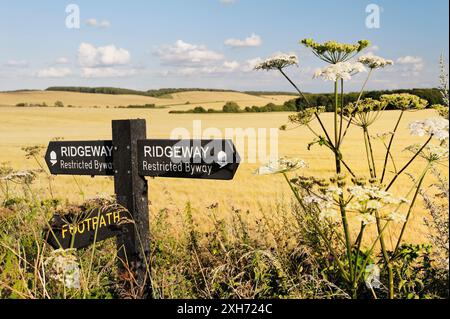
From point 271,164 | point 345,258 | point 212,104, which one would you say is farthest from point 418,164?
point 212,104

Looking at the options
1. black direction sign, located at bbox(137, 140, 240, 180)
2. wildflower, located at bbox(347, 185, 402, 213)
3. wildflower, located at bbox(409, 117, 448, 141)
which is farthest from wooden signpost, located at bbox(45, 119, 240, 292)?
wildflower, located at bbox(409, 117, 448, 141)

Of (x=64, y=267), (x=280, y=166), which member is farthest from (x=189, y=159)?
(x=64, y=267)

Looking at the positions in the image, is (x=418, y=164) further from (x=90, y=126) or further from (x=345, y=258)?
(x=90, y=126)

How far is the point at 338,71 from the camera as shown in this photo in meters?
2.86

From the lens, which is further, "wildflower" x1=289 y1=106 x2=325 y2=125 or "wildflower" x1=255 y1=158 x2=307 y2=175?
"wildflower" x1=289 y1=106 x2=325 y2=125

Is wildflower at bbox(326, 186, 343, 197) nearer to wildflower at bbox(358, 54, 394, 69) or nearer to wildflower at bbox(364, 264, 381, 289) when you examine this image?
wildflower at bbox(364, 264, 381, 289)

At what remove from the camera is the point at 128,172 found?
12.3 feet

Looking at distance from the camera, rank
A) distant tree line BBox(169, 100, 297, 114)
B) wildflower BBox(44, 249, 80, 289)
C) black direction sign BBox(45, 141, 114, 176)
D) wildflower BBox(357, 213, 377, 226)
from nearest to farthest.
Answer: wildflower BBox(357, 213, 377, 226) → wildflower BBox(44, 249, 80, 289) → black direction sign BBox(45, 141, 114, 176) → distant tree line BBox(169, 100, 297, 114)

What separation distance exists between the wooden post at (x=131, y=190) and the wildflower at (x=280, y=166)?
1.27 meters

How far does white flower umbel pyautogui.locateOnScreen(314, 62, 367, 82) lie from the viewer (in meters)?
2.84

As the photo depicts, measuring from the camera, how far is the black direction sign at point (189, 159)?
3.37m

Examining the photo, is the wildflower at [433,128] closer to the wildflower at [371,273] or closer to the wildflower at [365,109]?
the wildflower at [365,109]

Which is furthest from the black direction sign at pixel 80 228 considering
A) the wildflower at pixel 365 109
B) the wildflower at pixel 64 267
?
the wildflower at pixel 365 109
